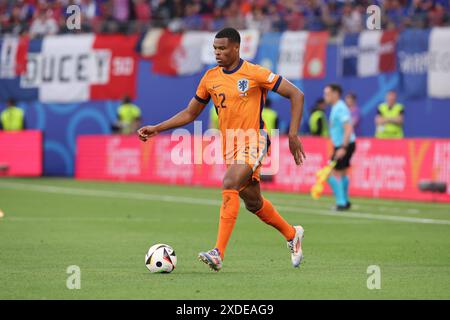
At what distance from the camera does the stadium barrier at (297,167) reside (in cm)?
2228

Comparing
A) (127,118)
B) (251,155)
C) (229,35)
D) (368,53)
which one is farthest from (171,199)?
(229,35)

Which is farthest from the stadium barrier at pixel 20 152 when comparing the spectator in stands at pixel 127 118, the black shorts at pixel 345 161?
the black shorts at pixel 345 161

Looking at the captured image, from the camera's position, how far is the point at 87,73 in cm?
3366

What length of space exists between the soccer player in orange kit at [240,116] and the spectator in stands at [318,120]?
14630 millimetres

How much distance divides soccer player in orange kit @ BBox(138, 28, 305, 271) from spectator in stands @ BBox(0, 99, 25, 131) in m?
22.2

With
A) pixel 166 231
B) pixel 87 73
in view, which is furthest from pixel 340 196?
pixel 87 73

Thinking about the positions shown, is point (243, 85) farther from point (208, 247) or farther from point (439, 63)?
point (439, 63)

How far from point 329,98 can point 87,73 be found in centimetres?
1548

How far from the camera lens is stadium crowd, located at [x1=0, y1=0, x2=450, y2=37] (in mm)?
26281

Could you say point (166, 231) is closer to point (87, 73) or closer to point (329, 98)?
point (329, 98)

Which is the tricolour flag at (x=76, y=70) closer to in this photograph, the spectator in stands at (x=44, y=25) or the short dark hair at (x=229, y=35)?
the spectator in stands at (x=44, y=25)

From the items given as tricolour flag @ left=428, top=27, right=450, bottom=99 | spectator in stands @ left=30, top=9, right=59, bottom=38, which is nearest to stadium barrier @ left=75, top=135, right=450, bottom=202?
tricolour flag @ left=428, top=27, right=450, bottom=99

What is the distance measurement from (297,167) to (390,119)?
244 centimetres
